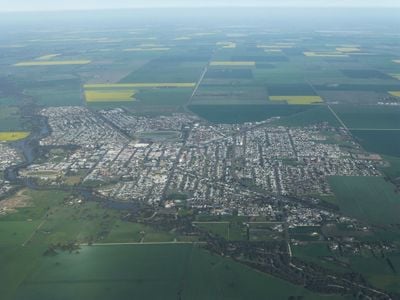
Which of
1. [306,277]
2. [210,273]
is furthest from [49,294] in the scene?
[306,277]

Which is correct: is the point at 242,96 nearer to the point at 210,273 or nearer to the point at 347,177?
the point at 347,177

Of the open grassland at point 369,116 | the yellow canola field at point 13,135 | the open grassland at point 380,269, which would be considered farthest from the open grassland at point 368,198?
the yellow canola field at point 13,135

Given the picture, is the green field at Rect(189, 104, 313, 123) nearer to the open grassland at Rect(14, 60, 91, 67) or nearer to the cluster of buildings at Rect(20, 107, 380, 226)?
the cluster of buildings at Rect(20, 107, 380, 226)

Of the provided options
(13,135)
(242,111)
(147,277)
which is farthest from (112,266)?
(242,111)

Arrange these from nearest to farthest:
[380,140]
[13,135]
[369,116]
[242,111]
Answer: [380,140] < [13,135] < [369,116] < [242,111]

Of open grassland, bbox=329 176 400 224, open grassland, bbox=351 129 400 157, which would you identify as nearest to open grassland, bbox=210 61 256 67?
open grassland, bbox=351 129 400 157

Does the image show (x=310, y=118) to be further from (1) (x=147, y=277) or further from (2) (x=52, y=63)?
(2) (x=52, y=63)

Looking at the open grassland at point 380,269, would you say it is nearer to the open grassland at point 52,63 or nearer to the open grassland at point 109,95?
the open grassland at point 109,95

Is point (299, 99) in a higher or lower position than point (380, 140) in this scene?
higher
